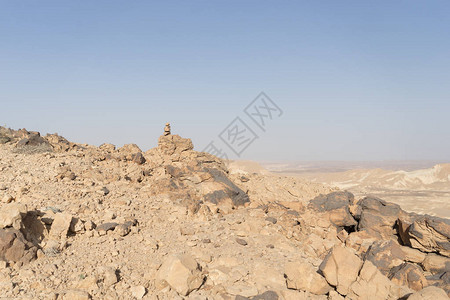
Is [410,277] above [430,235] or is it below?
below

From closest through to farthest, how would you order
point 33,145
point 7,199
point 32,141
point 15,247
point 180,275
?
1. point 15,247
2. point 180,275
3. point 7,199
4. point 33,145
5. point 32,141

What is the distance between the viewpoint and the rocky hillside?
5910mm

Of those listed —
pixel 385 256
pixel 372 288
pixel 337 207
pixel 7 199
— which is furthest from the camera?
pixel 337 207

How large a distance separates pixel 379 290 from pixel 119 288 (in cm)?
545

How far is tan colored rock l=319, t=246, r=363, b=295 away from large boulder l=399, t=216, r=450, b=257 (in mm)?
3826

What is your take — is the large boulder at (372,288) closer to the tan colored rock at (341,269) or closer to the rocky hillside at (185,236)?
the rocky hillside at (185,236)

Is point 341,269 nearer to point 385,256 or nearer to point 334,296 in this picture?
point 334,296

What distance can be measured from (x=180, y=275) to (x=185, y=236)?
2.75 metres

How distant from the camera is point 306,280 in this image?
20.3ft

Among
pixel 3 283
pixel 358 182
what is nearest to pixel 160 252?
pixel 3 283

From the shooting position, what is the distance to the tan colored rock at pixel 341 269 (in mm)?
6020

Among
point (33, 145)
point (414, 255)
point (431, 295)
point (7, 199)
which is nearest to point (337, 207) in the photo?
point (414, 255)

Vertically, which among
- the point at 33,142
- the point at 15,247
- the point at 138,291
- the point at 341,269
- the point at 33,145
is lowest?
the point at 138,291

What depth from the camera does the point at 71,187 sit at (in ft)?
33.7
